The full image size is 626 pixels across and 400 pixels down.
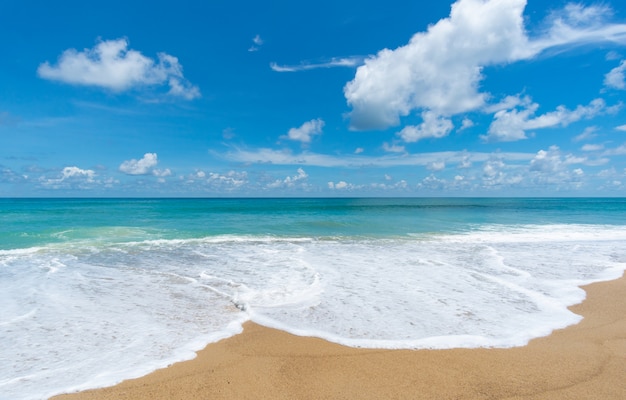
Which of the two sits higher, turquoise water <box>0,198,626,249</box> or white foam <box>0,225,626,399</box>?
white foam <box>0,225,626,399</box>

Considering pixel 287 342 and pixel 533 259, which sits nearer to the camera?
pixel 287 342

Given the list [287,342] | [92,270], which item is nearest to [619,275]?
[287,342]

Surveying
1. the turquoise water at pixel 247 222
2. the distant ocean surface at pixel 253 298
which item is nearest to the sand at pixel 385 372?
the distant ocean surface at pixel 253 298

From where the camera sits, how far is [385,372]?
438cm

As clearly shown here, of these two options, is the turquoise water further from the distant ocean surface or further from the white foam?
the white foam

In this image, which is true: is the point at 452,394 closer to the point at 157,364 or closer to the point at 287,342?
the point at 287,342

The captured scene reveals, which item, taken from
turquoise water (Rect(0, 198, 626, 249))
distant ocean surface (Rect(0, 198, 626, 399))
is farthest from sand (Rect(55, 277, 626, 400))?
turquoise water (Rect(0, 198, 626, 249))

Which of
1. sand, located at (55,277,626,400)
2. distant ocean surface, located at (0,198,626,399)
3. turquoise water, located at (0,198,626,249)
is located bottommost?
Answer: turquoise water, located at (0,198,626,249)

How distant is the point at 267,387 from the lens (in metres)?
4.07

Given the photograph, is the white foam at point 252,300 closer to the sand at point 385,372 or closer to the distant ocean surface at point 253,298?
the distant ocean surface at point 253,298

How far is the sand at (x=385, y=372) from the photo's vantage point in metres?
3.92

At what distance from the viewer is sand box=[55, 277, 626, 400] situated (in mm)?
3922

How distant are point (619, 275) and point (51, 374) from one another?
1384cm

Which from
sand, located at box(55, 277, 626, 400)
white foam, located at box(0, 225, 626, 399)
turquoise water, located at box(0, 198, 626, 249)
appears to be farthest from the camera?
turquoise water, located at box(0, 198, 626, 249)
